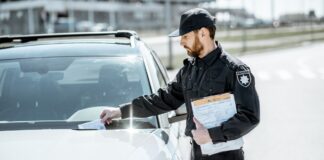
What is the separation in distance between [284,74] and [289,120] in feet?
30.9

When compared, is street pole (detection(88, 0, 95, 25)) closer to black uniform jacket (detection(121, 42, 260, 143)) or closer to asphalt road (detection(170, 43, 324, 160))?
asphalt road (detection(170, 43, 324, 160))

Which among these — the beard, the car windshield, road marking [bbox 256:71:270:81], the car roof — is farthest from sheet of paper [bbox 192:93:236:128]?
road marking [bbox 256:71:270:81]

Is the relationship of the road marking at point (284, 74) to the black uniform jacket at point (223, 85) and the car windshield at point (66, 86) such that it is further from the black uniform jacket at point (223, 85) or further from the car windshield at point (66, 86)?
the black uniform jacket at point (223, 85)

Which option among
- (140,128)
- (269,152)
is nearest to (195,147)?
(140,128)

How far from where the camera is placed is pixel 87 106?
153 inches

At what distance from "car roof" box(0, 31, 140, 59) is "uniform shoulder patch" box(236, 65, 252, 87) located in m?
1.31

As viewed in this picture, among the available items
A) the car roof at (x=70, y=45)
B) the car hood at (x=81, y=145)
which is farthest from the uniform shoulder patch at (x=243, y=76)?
the car roof at (x=70, y=45)

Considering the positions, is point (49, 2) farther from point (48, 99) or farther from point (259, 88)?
point (48, 99)

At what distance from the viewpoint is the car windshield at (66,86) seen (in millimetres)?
3810

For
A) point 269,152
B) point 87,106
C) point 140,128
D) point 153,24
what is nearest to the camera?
point 140,128

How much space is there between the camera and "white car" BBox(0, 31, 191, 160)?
3289mm

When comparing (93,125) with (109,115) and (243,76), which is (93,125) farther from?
(243,76)

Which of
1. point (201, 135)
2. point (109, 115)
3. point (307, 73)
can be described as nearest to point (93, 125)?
point (109, 115)

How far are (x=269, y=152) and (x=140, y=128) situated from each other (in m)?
3.85
